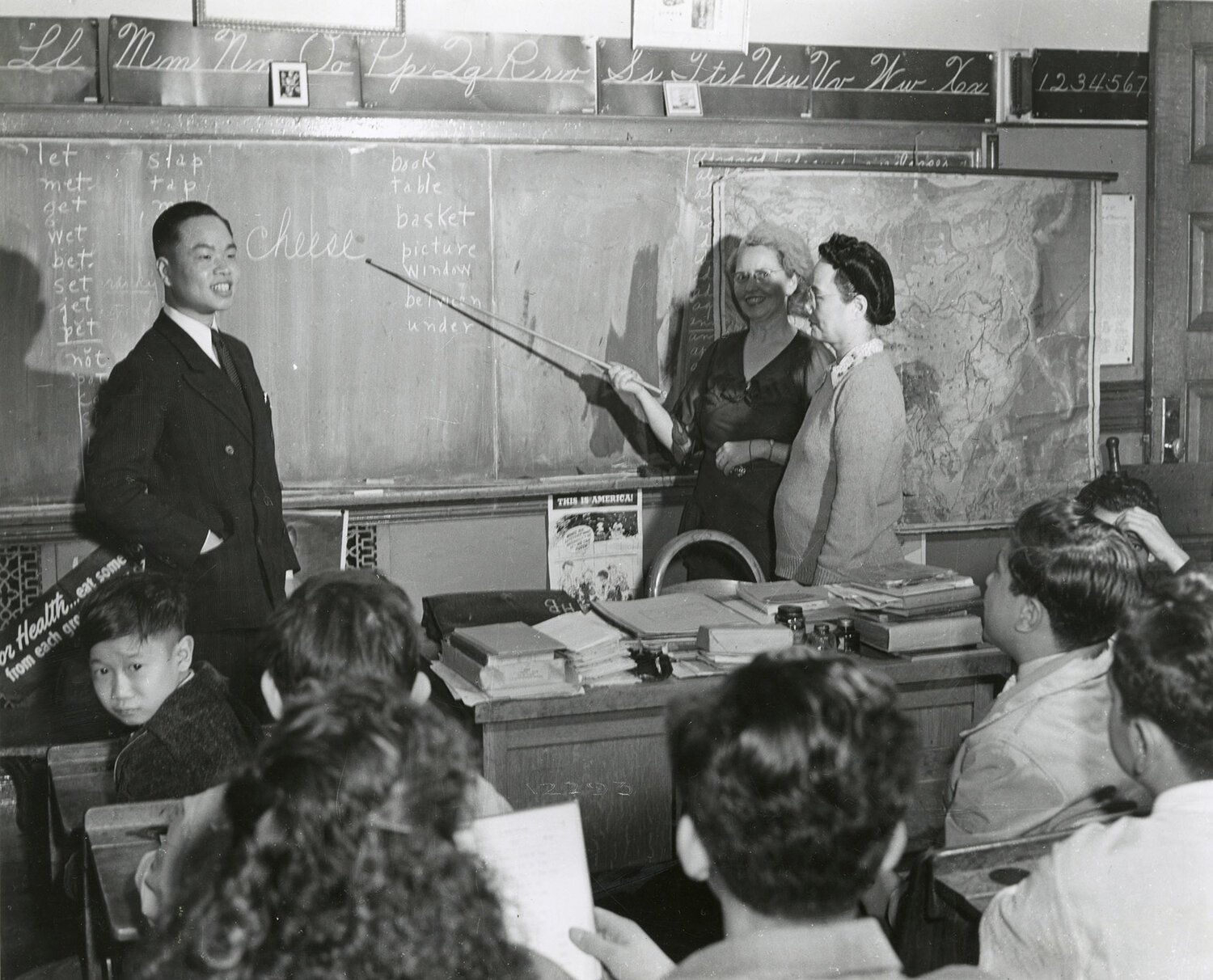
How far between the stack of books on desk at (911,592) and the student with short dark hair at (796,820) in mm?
1555

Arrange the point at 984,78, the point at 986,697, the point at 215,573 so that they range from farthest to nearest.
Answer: the point at 984,78 < the point at 215,573 < the point at 986,697

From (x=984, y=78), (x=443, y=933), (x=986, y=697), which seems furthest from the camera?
(x=984, y=78)

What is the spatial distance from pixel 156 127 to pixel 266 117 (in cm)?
30

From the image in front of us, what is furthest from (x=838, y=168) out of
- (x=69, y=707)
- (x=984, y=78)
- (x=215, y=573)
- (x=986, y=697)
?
(x=69, y=707)

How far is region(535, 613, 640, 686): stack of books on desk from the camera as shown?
2.41 metres

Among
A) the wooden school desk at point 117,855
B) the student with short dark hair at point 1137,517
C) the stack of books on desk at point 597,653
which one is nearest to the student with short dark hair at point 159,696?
the wooden school desk at point 117,855

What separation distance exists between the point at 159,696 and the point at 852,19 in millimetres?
3069

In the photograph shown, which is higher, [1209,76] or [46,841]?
[1209,76]

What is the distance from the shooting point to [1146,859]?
1.24 metres

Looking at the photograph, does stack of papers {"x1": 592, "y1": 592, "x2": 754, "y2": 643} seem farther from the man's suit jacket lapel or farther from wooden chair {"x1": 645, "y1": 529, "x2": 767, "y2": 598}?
the man's suit jacket lapel

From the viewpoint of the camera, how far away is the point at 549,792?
7.99 ft

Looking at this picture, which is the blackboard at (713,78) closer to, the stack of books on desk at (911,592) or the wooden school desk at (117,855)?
the stack of books on desk at (911,592)

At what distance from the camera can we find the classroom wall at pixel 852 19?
3.71 m

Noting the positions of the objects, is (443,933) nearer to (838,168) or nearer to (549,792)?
(549,792)
